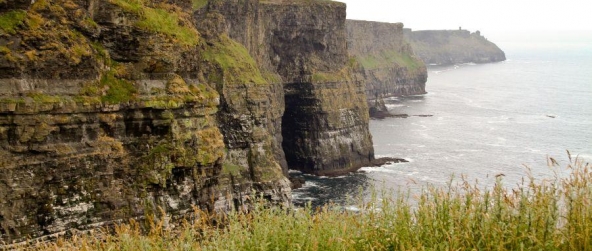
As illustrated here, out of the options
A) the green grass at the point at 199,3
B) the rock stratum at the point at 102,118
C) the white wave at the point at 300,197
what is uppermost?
the green grass at the point at 199,3

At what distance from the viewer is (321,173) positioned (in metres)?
82.1

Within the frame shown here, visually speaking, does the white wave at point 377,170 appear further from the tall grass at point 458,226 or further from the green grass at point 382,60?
the green grass at point 382,60

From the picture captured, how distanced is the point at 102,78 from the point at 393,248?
98.1 feet

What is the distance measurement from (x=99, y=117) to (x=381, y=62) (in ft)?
524

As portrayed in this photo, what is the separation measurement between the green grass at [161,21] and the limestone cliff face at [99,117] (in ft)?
0.35

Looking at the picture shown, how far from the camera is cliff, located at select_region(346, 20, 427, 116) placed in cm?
17612

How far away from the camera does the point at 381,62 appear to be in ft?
613

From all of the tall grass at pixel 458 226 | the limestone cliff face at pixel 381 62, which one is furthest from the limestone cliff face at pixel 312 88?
the limestone cliff face at pixel 381 62

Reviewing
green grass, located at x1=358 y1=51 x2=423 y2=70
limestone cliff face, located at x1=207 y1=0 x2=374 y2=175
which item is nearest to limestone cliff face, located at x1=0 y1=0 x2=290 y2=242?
limestone cliff face, located at x1=207 y1=0 x2=374 y2=175

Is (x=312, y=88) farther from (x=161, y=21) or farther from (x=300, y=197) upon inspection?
(x=161, y=21)

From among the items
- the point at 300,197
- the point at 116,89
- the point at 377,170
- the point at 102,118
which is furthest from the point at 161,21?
the point at 377,170

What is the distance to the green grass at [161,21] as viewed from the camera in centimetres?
3825

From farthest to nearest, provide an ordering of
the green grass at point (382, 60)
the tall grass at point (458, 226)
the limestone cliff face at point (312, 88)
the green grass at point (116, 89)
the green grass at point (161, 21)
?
the green grass at point (382, 60) → the limestone cliff face at point (312, 88) → the green grass at point (161, 21) → the green grass at point (116, 89) → the tall grass at point (458, 226)

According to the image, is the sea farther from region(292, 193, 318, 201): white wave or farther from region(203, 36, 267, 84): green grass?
region(203, 36, 267, 84): green grass
